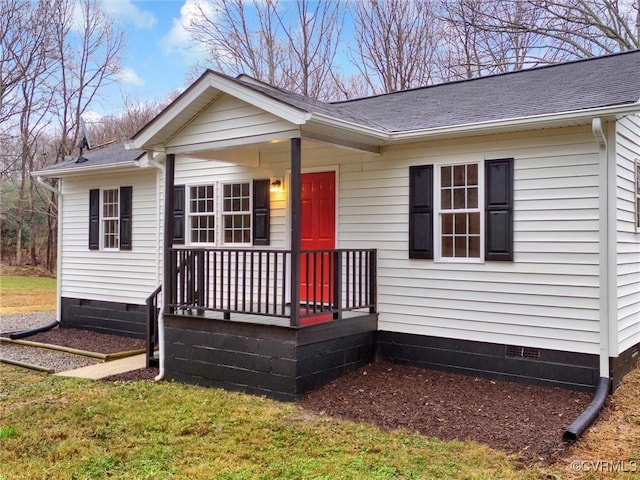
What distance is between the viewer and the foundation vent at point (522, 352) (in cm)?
587

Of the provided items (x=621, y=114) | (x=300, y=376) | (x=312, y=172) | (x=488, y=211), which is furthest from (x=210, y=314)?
(x=621, y=114)

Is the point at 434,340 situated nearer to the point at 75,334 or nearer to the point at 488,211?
the point at 488,211

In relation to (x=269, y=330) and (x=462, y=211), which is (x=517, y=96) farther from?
(x=269, y=330)

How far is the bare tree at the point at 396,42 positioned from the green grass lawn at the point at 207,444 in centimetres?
1413

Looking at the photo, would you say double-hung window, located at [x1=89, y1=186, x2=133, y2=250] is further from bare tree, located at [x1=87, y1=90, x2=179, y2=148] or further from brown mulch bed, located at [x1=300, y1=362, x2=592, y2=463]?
bare tree, located at [x1=87, y1=90, x2=179, y2=148]

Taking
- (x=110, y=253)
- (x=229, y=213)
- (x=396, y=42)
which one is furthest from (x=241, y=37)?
(x=229, y=213)

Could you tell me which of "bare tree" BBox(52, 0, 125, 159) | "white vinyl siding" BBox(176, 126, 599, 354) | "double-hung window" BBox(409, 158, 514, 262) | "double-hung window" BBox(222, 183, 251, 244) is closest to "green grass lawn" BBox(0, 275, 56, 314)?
"bare tree" BBox(52, 0, 125, 159)

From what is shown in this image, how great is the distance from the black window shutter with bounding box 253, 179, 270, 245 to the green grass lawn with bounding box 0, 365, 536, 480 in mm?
2773

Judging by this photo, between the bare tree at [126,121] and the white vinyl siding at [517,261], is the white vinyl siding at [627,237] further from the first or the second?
the bare tree at [126,121]

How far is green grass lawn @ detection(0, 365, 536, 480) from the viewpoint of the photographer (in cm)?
384

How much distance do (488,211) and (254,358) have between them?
313cm

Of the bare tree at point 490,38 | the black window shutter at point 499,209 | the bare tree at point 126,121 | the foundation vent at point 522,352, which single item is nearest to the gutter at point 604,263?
the foundation vent at point 522,352

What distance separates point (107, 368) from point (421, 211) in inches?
192

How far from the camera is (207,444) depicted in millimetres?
4391
